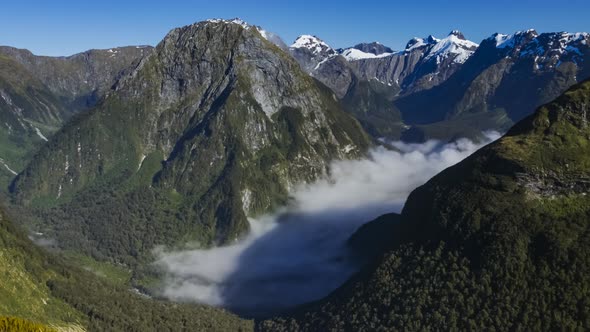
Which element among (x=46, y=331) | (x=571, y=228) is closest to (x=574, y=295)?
(x=571, y=228)

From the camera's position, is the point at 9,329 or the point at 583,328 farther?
the point at 583,328

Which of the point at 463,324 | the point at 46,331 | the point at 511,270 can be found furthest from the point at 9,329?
the point at 511,270

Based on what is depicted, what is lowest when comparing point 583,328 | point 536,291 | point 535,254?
point 583,328

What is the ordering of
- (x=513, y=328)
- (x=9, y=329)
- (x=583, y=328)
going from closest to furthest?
1. (x=9, y=329)
2. (x=583, y=328)
3. (x=513, y=328)

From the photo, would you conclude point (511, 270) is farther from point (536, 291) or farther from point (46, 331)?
point (46, 331)

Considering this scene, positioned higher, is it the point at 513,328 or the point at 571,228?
the point at 571,228

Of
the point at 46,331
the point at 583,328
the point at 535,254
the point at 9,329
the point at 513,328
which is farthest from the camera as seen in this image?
the point at 535,254

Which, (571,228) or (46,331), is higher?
(571,228)

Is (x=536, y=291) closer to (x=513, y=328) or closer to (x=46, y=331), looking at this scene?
(x=513, y=328)

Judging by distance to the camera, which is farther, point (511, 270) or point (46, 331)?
point (511, 270)
